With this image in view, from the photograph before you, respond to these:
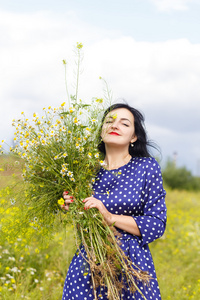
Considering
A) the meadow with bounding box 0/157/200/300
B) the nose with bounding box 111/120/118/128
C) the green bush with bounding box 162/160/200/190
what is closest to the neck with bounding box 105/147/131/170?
the nose with bounding box 111/120/118/128

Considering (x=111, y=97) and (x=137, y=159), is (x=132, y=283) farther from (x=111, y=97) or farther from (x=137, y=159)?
(x=111, y=97)

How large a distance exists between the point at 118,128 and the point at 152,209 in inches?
24.8

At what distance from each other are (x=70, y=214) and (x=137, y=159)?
2.21ft

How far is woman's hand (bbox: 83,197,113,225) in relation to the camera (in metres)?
2.35

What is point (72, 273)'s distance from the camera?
2.53 metres

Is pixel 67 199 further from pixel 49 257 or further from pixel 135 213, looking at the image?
pixel 49 257

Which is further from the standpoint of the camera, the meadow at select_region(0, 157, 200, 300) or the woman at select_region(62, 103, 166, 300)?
the meadow at select_region(0, 157, 200, 300)

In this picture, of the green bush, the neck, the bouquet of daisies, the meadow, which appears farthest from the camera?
the green bush

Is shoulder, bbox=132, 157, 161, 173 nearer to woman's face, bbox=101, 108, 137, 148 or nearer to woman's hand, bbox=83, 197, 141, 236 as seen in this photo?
woman's face, bbox=101, 108, 137, 148

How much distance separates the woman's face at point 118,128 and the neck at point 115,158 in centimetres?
7

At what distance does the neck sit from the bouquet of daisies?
0.11 m

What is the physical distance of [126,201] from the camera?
2.50 m

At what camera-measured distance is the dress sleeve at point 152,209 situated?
96.3 inches

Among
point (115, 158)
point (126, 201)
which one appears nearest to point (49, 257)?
point (115, 158)
